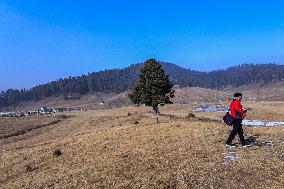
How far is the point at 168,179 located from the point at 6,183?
12609 mm

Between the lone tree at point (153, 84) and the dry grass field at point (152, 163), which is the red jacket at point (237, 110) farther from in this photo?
the lone tree at point (153, 84)

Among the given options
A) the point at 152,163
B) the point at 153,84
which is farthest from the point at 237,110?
the point at 153,84

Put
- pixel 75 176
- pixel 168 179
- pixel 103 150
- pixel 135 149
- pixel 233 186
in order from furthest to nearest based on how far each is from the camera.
Result: pixel 103 150
pixel 135 149
pixel 75 176
pixel 168 179
pixel 233 186

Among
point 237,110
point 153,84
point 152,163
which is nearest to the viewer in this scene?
point 152,163

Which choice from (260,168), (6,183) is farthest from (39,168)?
(260,168)

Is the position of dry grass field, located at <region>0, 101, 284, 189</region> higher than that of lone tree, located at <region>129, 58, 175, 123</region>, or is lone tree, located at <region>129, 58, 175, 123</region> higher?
lone tree, located at <region>129, 58, 175, 123</region>

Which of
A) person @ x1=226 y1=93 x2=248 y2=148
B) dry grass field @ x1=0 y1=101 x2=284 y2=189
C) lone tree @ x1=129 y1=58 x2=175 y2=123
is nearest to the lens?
dry grass field @ x1=0 y1=101 x2=284 y2=189

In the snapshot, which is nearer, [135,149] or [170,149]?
[170,149]

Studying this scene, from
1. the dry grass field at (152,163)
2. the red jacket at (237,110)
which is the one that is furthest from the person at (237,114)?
the dry grass field at (152,163)

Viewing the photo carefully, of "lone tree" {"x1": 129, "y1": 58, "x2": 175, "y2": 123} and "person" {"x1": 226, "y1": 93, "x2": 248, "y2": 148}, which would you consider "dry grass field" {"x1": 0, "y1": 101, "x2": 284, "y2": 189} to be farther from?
"lone tree" {"x1": 129, "y1": 58, "x2": 175, "y2": 123}

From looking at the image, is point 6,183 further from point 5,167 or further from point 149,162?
point 149,162

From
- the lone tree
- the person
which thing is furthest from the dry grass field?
the lone tree

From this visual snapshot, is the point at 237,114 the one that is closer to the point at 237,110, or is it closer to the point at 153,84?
the point at 237,110

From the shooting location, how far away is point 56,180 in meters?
22.0
